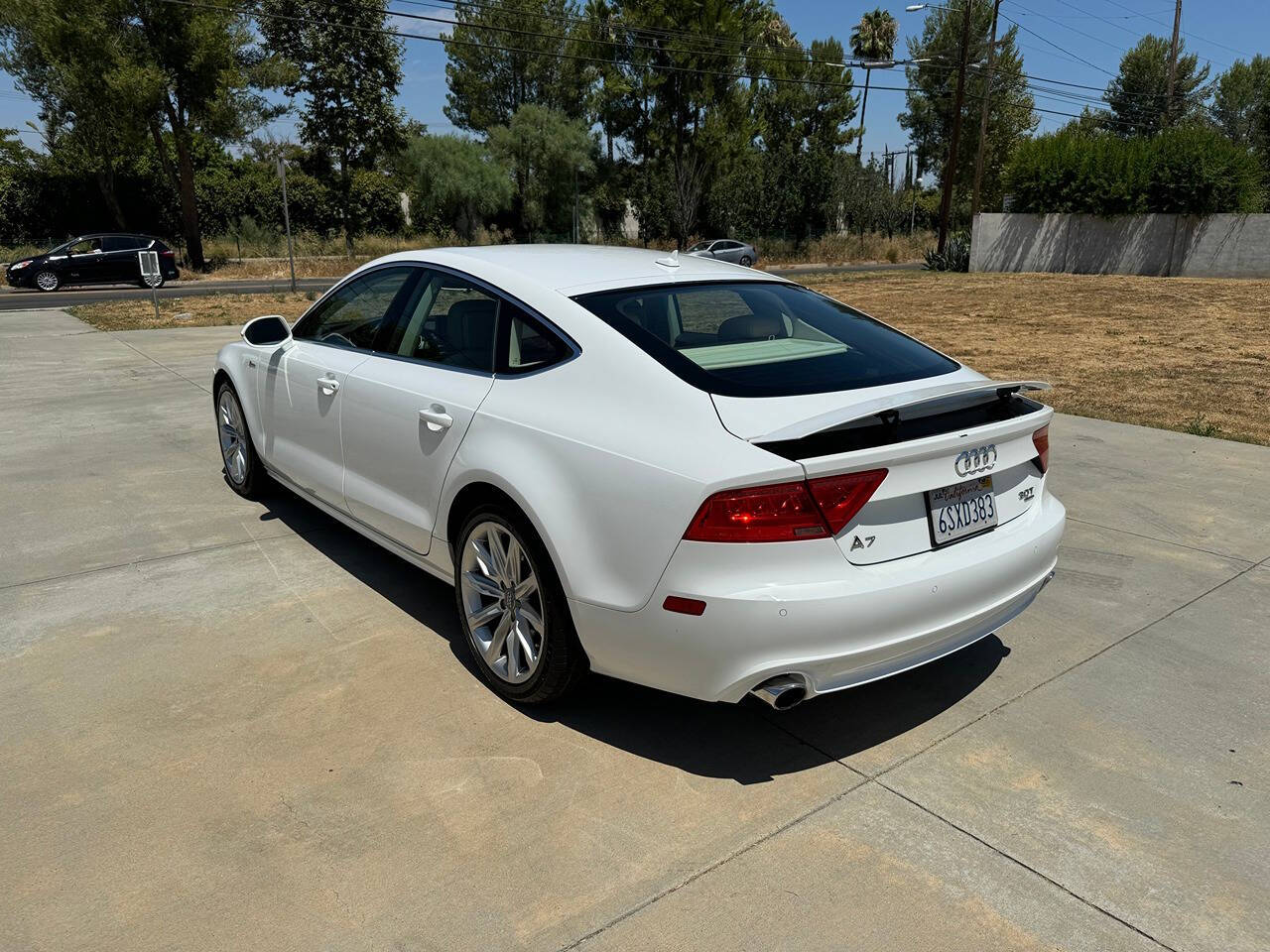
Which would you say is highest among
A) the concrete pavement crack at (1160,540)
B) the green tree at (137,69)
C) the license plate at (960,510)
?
the green tree at (137,69)

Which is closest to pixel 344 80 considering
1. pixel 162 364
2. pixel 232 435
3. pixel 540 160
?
pixel 540 160

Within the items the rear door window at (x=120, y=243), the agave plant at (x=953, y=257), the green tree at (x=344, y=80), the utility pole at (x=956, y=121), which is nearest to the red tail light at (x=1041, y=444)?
the rear door window at (x=120, y=243)

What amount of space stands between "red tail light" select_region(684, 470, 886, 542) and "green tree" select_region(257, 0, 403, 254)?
42701 millimetres

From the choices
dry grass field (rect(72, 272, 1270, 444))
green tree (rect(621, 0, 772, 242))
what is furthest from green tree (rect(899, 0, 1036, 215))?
dry grass field (rect(72, 272, 1270, 444))

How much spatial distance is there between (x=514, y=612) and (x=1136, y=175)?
33.1 metres

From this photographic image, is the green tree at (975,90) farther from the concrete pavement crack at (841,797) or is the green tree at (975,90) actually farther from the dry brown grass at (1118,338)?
the concrete pavement crack at (841,797)

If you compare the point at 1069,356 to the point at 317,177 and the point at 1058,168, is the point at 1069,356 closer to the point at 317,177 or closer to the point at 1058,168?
the point at 1058,168

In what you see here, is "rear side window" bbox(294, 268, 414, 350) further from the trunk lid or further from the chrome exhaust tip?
the chrome exhaust tip

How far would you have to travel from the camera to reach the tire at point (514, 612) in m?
3.10

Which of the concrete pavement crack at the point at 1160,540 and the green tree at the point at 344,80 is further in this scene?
the green tree at the point at 344,80

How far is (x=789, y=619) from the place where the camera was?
262 centimetres

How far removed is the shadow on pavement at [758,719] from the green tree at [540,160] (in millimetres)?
46979

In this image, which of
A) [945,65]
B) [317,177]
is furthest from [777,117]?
[317,177]

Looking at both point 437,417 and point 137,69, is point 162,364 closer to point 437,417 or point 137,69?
point 437,417
